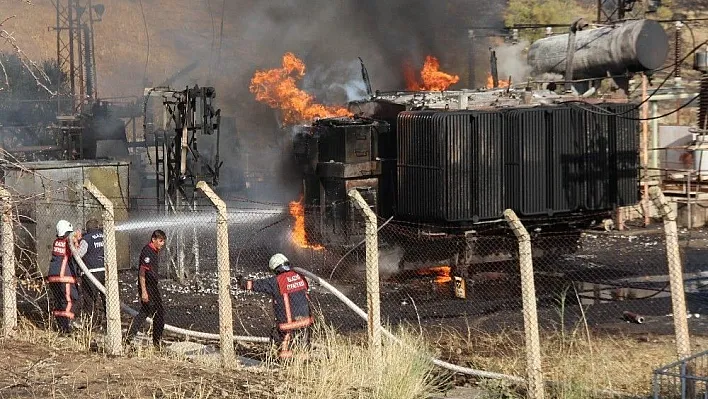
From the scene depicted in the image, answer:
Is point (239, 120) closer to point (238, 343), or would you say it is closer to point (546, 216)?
point (546, 216)

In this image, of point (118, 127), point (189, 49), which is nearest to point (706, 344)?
→ point (118, 127)

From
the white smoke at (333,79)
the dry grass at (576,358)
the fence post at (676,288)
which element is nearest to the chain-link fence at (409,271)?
the dry grass at (576,358)

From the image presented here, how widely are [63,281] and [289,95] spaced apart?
54.7 feet

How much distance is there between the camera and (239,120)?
3881 cm

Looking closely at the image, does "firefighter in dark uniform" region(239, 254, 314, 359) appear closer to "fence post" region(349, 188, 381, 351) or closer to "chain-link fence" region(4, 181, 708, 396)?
"fence post" region(349, 188, 381, 351)

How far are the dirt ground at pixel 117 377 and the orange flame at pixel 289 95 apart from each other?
470 inches

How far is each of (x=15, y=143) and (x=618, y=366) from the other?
2660 centimetres

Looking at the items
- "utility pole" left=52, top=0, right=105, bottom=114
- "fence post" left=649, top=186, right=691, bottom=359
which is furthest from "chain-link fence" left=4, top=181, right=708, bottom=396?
"utility pole" left=52, top=0, right=105, bottom=114

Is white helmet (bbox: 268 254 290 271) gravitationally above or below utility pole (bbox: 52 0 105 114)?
below

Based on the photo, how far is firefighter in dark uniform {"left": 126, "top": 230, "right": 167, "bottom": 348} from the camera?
11195 mm

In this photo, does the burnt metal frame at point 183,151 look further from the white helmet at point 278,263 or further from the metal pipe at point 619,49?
the metal pipe at point 619,49

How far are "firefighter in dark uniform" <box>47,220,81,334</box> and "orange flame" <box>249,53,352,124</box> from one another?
9.69 m

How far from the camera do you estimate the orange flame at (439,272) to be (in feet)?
54.2

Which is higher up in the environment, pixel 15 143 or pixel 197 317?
pixel 15 143
